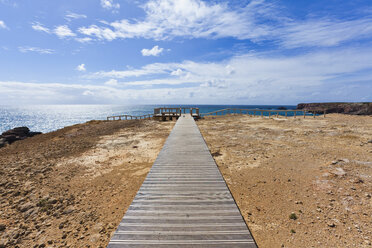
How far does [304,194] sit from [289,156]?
12.3 ft

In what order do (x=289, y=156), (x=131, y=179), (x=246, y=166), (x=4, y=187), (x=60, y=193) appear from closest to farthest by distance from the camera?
(x=60, y=193) → (x=4, y=187) → (x=131, y=179) → (x=246, y=166) → (x=289, y=156)

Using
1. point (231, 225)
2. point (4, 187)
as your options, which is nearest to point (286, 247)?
point (231, 225)

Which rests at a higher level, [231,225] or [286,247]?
[231,225]

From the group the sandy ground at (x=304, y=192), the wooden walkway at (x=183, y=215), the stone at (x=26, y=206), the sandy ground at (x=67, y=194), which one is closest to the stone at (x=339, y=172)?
the sandy ground at (x=304, y=192)

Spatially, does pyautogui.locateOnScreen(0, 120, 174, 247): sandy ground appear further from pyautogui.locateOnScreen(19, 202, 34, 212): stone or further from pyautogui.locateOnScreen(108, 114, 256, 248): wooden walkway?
pyautogui.locateOnScreen(108, 114, 256, 248): wooden walkway

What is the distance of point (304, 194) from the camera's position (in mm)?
5102

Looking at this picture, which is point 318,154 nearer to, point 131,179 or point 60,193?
point 131,179

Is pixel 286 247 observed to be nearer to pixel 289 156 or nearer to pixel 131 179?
pixel 131 179

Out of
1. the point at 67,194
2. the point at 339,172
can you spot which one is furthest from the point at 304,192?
the point at 67,194

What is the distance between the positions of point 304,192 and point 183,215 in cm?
441

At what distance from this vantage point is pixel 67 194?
5.50 metres

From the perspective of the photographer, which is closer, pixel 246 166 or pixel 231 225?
pixel 231 225

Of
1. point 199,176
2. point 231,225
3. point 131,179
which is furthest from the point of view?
point 131,179

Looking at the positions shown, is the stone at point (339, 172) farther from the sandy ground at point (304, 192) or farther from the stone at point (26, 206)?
the stone at point (26, 206)
